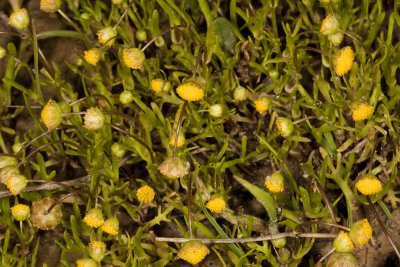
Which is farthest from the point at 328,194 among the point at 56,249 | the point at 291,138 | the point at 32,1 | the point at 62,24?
the point at 32,1

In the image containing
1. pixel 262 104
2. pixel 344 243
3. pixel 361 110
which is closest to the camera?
pixel 344 243

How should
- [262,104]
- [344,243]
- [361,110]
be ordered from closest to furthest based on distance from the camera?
[344,243], [361,110], [262,104]

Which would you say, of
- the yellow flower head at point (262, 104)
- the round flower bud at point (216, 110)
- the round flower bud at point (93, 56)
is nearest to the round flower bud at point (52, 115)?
the round flower bud at point (93, 56)

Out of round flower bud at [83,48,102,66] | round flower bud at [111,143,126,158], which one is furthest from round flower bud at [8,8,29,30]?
round flower bud at [111,143,126,158]

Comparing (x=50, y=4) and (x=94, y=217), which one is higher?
(x=50, y=4)

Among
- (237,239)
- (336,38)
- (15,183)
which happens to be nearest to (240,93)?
(336,38)

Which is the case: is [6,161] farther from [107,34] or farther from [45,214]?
[107,34]

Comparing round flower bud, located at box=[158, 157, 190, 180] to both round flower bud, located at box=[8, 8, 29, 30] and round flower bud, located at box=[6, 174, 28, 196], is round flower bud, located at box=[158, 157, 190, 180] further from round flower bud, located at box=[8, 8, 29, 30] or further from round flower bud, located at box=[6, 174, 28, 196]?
round flower bud, located at box=[8, 8, 29, 30]

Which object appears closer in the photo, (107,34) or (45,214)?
(45,214)
